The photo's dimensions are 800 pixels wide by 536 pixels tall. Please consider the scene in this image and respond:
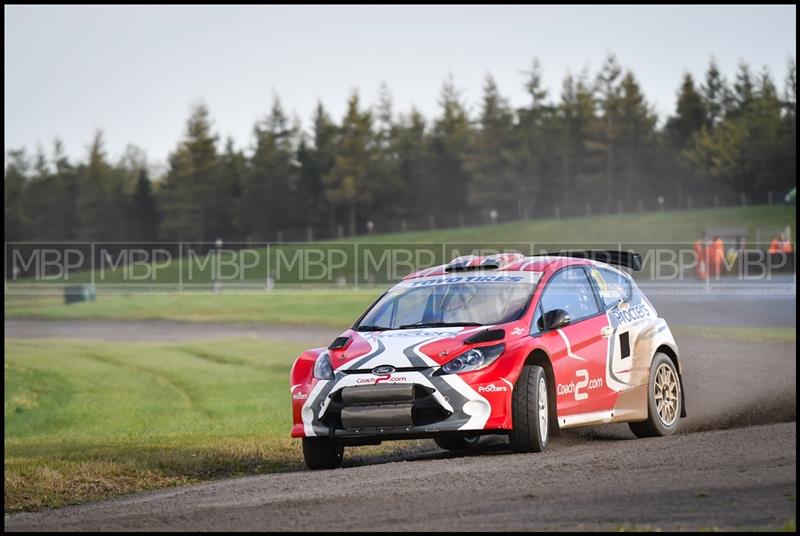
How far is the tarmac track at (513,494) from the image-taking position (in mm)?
6387

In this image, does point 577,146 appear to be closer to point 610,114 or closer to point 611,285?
point 610,114

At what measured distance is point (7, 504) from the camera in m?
8.92

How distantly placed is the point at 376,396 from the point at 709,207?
84833mm

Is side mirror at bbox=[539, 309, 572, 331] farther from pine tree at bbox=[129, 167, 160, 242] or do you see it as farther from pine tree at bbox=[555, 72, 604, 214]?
pine tree at bbox=[129, 167, 160, 242]

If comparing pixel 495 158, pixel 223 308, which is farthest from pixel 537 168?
pixel 223 308

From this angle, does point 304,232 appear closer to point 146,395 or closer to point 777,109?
point 777,109

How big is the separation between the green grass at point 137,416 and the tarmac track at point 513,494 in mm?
1082

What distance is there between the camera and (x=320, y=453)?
9.76 m

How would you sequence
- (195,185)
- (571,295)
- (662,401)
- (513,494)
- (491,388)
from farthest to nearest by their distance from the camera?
(195,185) → (662,401) → (571,295) → (491,388) → (513,494)

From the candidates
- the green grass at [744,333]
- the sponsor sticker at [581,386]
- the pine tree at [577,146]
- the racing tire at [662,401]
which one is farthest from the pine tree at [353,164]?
the sponsor sticker at [581,386]

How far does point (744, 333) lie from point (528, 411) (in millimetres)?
18894

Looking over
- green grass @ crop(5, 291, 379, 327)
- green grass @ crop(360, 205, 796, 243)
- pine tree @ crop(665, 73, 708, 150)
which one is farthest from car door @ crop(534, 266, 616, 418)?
pine tree @ crop(665, 73, 708, 150)

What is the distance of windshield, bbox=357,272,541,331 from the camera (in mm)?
10156

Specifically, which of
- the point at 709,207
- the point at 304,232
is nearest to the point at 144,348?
the point at 709,207
